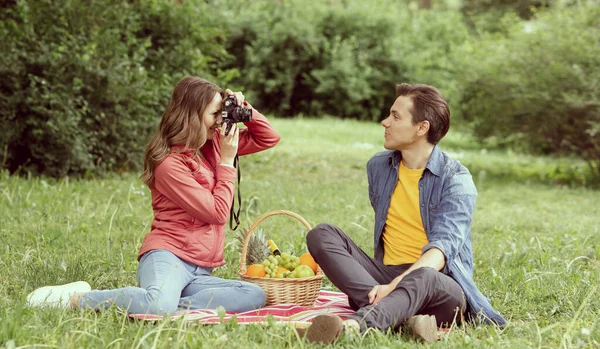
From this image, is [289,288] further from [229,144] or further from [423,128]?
[423,128]

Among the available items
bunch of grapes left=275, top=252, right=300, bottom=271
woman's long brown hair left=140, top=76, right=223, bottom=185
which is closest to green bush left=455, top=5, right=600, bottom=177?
bunch of grapes left=275, top=252, right=300, bottom=271

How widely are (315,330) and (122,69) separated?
617cm

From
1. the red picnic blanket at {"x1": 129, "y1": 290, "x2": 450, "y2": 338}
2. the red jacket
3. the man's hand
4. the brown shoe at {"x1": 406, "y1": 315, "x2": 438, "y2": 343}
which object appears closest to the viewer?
the brown shoe at {"x1": 406, "y1": 315, "x2": 438, "y2": 343}

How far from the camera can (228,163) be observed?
174 inches

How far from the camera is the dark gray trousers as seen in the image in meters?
3.77

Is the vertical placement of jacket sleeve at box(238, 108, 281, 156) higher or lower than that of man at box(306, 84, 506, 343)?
higher

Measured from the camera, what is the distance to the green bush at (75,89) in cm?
855

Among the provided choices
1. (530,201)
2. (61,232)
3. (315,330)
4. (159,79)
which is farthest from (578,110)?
(315,330)

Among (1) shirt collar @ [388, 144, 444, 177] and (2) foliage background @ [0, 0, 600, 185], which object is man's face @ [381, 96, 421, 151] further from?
(2) foliage background @ [0, 0, 600, 185]

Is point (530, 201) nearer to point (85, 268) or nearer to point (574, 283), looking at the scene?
point (574, 283)

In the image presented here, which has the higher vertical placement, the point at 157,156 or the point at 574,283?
the point at 157,156

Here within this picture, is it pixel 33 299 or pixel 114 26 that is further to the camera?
pixel 114 26

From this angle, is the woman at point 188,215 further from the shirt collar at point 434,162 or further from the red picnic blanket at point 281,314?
the shirt collar at point 434,162

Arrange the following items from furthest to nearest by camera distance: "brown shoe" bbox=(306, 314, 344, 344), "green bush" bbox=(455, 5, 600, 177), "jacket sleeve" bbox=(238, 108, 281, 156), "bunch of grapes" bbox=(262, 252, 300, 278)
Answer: "green bush" bbox=(455, 5, 600, 177) → "jacket sleeve" bbox=(238, 108, 281, 156) → "bunch of grapes" bbox=(262, 252, 300, 278) → "brown shoe" bbox=(306, 314, 344, 344)
